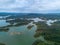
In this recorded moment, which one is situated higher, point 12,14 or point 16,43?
point 12,14

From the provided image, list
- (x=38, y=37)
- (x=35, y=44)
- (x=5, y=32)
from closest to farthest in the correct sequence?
(x=35, y=44)
(x=38, y=37)
(x=5, y=32)

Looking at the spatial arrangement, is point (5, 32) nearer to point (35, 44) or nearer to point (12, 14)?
point (35, 44)

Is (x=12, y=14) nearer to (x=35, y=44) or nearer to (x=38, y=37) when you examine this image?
(x=38, y=37)

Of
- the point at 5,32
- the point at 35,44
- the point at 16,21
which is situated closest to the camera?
the point at 35,44

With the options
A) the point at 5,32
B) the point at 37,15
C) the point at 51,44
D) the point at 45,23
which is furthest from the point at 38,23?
the point at 51,44

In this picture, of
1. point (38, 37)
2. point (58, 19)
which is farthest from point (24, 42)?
point (58, 19)

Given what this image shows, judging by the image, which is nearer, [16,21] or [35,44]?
[35,44]
